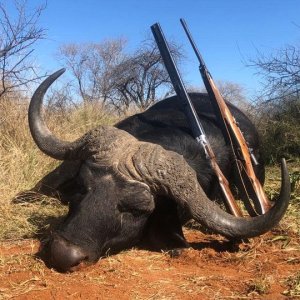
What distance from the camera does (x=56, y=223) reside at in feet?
15.4

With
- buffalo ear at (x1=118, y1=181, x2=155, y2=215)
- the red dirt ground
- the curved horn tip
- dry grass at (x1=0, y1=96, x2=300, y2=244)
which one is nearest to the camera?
the red dirt ground

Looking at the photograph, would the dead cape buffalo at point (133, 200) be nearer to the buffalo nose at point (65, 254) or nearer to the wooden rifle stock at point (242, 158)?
the buffalo nose at point (65, 254)

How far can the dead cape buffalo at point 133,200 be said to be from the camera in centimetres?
338

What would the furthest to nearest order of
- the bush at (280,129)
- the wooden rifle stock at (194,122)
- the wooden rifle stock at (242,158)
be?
the bush at (280,129) → the wooden rifle stock at (242,158) → the wooden rifle stock at (194,122)

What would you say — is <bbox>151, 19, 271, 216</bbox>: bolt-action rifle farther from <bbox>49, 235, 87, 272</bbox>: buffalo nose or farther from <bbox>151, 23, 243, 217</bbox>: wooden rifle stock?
<bbox>49, 235, 87, 272</bbox>: buffalo nose

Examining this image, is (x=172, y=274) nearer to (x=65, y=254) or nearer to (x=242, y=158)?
(x=65, y=254)

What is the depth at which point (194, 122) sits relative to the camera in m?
4.55

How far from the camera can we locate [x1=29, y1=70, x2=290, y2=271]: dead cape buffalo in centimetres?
338

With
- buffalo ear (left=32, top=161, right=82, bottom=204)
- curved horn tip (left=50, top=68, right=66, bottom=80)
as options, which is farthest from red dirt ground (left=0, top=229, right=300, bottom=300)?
curved horn tip (left=50, top=68, right=66, bottom=80)

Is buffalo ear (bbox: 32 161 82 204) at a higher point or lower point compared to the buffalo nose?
higher

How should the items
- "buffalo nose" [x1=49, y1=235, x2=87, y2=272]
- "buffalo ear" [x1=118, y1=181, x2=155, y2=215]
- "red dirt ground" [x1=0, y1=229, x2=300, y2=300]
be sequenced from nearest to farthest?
"red dirt ground" [x1=0, y1=229, x2=300, y2=300]
"buffalo nose" [x1=49, y1=235, x2=87, y2=272]
"buffalo ear" [x1=118, y1=181, x2=155, y2=215]

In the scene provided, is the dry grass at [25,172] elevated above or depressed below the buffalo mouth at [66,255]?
above

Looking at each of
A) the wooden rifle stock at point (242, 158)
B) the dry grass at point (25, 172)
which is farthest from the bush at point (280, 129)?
the wooden rifle stock at point (242, 158)

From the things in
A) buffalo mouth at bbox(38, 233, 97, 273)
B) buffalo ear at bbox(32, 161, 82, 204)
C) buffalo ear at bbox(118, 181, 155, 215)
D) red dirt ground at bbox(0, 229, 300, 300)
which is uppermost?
buffalo ear at bbox(32, 161, 82, 204)
